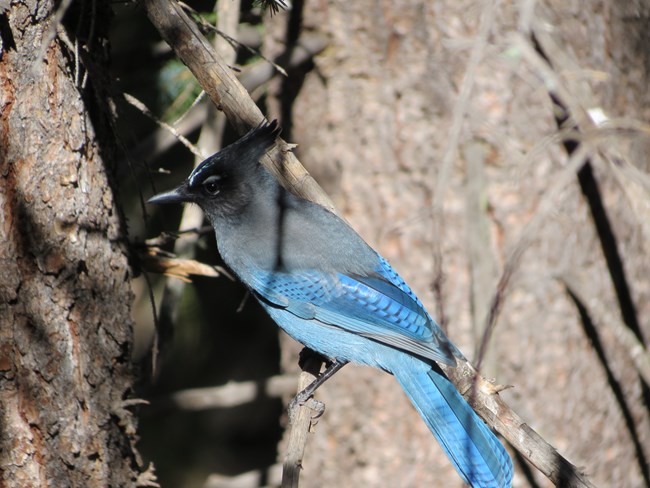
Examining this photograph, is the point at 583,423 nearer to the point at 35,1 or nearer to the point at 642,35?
the point at 642,35

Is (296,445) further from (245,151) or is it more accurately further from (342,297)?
(245,151)

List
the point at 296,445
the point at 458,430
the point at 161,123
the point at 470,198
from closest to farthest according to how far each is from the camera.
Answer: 1. the point at 296,445
2. the point at 161,123
3. the point at 458,430
4. the point at 470,198

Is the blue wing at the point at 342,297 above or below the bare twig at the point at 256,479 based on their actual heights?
above

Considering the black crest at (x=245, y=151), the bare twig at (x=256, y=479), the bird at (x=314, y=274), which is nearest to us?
the black crest at (x=245, y=151)

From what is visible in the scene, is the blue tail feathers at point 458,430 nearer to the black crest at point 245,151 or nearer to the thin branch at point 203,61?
the black crest at point 245,151

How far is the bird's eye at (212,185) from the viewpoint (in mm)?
3054

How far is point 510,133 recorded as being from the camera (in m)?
3.92

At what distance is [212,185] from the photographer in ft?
10.1

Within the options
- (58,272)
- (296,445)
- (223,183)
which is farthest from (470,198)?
Result: (58,272)

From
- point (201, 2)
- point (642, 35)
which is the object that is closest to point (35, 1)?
point (201, 2)

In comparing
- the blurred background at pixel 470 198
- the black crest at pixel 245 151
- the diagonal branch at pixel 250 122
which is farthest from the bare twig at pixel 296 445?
the blurred background at pixel 470 198

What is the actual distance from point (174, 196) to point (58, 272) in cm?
83

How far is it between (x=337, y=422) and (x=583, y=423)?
4.14ft

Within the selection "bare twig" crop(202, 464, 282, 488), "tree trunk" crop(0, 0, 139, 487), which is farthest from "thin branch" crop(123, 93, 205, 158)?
"bare twig" crop(202, 464, 282, 488)
